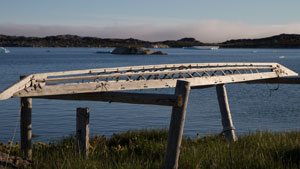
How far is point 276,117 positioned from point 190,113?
531 cm

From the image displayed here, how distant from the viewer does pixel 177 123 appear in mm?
6176

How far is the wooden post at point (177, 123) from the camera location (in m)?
6.13

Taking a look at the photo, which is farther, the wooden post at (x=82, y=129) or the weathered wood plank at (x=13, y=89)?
the wooden post at (x=82, y=129)

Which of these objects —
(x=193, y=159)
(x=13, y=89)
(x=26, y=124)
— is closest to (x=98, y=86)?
(x=13, y=89)

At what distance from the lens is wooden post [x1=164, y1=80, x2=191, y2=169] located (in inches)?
241

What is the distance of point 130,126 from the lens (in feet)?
64.4

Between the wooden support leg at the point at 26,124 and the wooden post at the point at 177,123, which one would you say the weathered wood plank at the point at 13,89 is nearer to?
the wooden support leg at the point at 26,124

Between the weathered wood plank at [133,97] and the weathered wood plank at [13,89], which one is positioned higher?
the weathered wood plank at [13,89]

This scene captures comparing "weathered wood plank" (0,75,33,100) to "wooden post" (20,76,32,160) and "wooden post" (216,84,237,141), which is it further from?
"wooden post" (216,84,237,141)

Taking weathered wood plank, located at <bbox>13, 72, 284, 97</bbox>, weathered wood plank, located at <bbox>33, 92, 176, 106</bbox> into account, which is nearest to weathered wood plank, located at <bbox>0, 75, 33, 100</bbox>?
weathered wood plank, located at <bbox>13, 72, 284, 97</bbox>

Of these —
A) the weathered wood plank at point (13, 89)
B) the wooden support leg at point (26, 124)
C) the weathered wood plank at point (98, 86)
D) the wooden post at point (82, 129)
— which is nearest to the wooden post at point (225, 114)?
the weathered wood plank at point (98, 86)

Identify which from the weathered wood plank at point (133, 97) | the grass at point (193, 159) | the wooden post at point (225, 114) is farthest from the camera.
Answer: the wooden post at point (225, 114)

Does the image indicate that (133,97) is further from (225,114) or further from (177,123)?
(225,114)

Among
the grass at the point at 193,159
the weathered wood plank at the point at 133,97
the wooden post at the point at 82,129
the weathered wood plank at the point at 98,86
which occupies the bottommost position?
the grass at the point at 193,159
